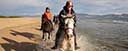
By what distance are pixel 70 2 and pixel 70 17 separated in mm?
806

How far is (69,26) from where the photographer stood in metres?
13.2

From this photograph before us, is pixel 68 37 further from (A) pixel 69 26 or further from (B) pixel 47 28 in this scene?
(B) pixel 47 28

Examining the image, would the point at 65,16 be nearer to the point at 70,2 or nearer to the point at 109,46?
the point at 70,2

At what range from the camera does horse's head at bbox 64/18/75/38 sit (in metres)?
13.1

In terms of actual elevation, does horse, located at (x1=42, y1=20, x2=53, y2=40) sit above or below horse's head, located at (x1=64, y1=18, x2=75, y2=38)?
below

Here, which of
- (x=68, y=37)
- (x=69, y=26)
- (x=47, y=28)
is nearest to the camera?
(x=69, y=26)

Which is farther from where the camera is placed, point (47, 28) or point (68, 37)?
point (47, 28)

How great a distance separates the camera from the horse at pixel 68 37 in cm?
1313

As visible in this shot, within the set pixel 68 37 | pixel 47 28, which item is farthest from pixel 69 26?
pixel 47 28

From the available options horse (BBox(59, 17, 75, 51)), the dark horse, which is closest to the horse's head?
horse (BBox(59, 17, 75, 51))

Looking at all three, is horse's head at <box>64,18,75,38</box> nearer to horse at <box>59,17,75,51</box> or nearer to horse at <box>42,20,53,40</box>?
horse at <box>59,17,75,51</box>

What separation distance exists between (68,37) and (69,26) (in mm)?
445

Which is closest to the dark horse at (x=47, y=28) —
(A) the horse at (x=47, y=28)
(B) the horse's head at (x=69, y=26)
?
(A) the horse at (x=47, y=28)

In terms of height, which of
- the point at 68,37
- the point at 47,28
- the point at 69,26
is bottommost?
the point at 47,28
